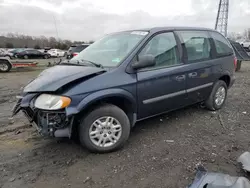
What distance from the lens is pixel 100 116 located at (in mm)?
2965

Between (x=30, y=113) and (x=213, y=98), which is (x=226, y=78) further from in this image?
(x=30, y=113)

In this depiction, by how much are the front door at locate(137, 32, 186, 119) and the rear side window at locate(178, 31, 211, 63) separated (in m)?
0.30

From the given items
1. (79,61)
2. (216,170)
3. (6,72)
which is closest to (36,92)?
(79,61)

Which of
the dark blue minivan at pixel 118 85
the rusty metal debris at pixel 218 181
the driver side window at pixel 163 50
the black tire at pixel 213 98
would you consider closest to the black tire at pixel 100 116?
the dark blue minivan at pixel 118 85

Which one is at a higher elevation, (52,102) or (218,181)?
(52,102)

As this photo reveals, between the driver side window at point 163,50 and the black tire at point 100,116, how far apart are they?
0.95m

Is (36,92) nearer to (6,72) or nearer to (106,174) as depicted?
(106,174)

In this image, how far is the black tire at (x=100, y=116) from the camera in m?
2.90

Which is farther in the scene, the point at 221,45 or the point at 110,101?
the point at 221,45

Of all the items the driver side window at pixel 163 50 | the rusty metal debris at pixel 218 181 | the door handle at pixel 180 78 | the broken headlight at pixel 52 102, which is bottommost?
the rusty metal debris at pixel 218 181

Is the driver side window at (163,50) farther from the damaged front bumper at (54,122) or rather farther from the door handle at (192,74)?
the damaged front bumper at (54,122)

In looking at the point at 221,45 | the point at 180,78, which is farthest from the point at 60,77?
the point at 221,45

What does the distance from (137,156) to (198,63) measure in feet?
7.02

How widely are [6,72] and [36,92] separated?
13019 mm
